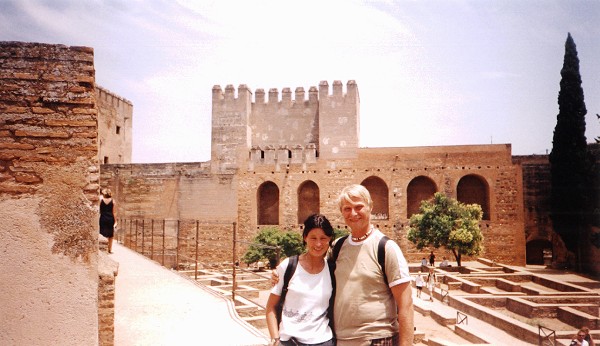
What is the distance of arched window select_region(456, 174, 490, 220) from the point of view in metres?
24.7

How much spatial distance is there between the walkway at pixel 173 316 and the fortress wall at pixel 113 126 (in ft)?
67.6

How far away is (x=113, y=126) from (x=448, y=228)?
2064 centimetres

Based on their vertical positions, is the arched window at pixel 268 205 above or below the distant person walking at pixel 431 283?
above

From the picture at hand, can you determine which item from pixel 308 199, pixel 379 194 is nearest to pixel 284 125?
pixel 308 199

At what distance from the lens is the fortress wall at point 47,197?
395 centimetres

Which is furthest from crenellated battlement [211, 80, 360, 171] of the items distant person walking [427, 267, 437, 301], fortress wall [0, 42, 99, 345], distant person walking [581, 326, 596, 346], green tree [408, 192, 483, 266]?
fortress wall [0, 42, 99, 345]

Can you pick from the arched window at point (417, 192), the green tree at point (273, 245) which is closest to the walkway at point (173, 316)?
the green tree at point (273, 245)

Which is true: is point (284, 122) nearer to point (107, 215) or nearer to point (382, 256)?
point (107, 215)

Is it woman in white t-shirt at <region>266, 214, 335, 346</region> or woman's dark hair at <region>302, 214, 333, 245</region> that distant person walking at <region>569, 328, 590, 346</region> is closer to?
woman in white t-shirt at <region>266, 214, 335, 346</region>

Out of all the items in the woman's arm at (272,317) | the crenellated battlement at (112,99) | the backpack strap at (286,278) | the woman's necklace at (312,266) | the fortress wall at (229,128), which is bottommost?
the woman's arm at (272,317)

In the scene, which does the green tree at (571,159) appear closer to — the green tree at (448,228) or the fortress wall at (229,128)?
the green tree at (448,228)

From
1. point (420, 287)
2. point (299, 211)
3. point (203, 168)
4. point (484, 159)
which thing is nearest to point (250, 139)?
point (203, 168)

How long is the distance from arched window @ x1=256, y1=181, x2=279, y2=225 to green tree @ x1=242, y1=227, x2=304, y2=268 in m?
3.35

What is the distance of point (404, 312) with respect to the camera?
3043 mm
